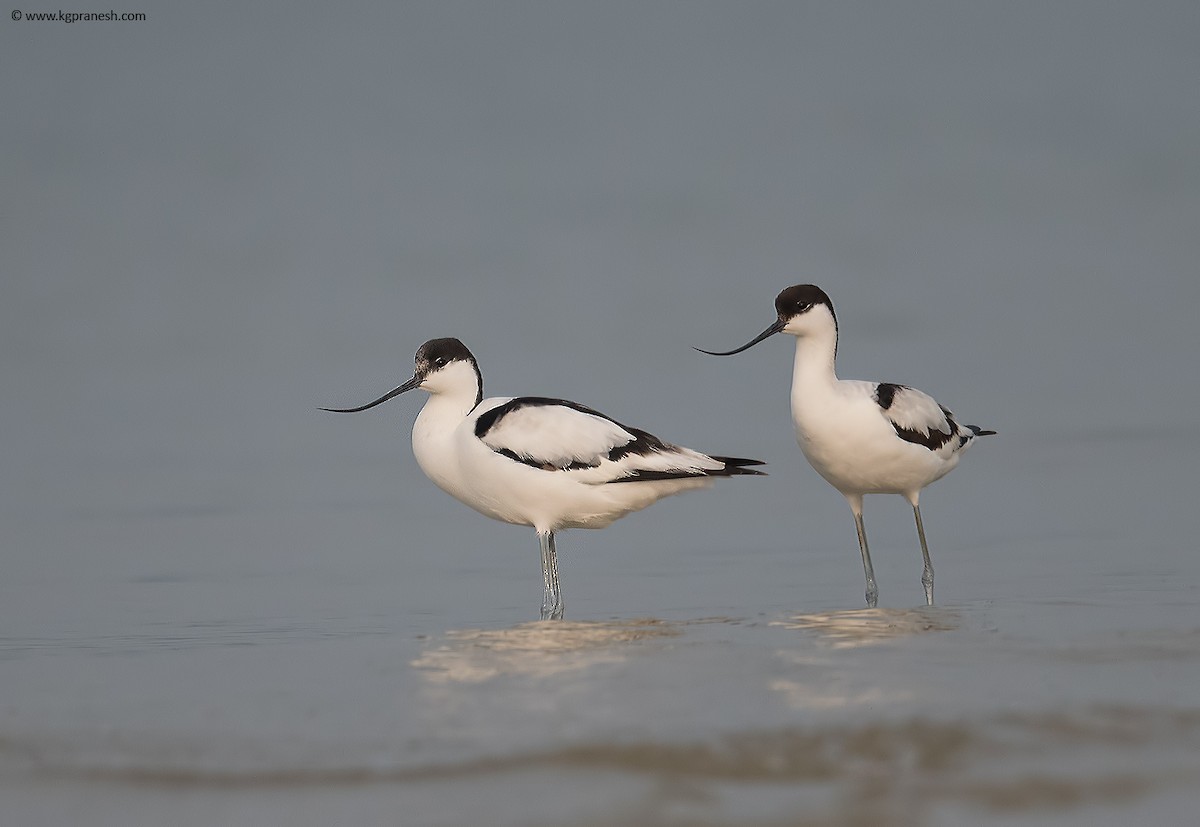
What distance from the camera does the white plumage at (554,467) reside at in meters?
9.12

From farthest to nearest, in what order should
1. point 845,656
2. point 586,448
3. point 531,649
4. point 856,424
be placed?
point 856,424
point 586,448
point 531,649
point 845,656

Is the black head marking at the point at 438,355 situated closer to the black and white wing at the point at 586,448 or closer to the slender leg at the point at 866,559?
the black and white wing at the point at 586,448

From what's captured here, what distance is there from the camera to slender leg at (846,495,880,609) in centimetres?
964

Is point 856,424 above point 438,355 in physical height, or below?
below

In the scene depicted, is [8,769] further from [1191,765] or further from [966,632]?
[966,632]

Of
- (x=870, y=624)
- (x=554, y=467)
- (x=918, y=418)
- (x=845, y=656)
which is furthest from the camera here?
(x=918, y=418)

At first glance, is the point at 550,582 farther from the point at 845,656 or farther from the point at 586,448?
the point at 845,656

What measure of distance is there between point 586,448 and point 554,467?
25cm

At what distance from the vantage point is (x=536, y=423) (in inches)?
364

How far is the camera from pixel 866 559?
32.6 feet

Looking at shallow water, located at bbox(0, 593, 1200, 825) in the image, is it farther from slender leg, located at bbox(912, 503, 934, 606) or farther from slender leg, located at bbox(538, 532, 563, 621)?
slender leg, located at bbox(912, 503, 934, 606)

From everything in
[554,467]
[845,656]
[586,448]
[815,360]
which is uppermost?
[815,360]

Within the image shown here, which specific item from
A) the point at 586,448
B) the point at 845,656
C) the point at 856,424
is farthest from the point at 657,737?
the point at 856,424

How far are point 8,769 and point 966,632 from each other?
435 centimetres
